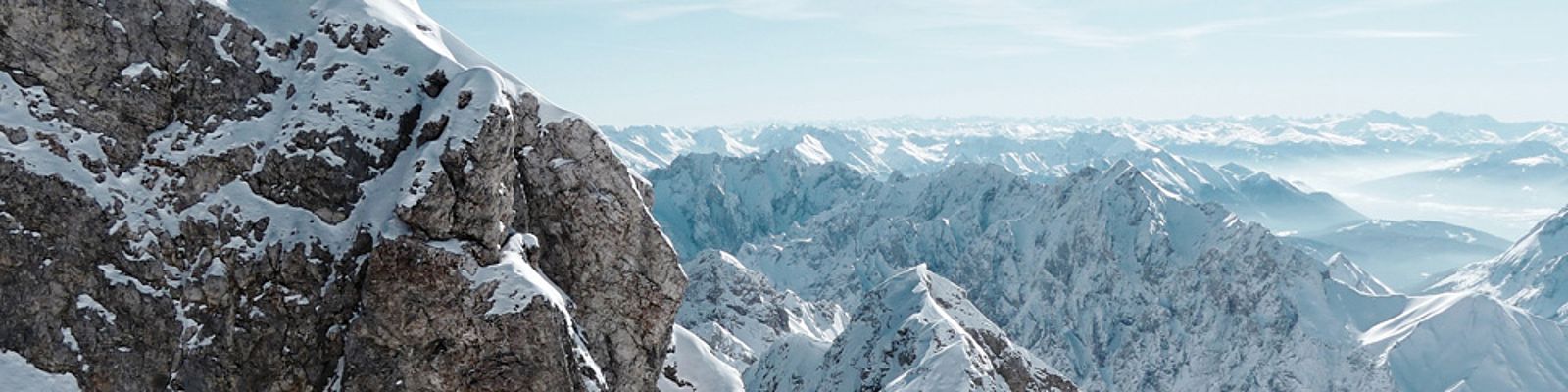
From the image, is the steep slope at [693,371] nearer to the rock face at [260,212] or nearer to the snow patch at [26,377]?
the rock face at [260,212]

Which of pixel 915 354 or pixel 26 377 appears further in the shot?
pixel 915 354

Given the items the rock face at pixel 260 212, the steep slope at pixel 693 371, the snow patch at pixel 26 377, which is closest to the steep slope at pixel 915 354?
the steep slope at pixel 693 371

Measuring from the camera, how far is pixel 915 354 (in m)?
94.6

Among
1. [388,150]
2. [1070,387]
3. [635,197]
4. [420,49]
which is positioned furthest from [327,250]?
[1070,387]

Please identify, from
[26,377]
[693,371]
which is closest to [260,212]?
[26,377]

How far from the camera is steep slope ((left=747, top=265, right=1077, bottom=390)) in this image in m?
87.2

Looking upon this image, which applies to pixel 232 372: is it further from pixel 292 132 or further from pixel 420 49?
pixel 420 49

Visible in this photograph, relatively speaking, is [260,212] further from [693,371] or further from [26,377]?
[693,371]

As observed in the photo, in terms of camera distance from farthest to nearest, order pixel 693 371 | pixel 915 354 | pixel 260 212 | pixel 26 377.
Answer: pixel 915 354, pixel 693 371, pixel 260 212, pixel 26 377

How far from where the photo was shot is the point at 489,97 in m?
40.3

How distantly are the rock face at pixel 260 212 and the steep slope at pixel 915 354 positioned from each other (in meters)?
51.4

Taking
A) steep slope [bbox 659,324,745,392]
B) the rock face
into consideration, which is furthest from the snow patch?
steep slope [bbox 659,324,745,392]

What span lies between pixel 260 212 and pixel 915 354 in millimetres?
67198

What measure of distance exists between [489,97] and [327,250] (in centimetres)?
891
